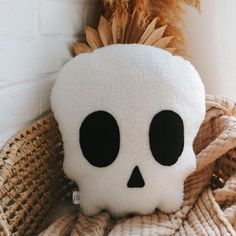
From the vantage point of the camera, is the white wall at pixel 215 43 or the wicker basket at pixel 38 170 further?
the white wall at pixel 215 43

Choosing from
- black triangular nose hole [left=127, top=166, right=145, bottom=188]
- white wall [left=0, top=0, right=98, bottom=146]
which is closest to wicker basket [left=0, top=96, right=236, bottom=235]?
white wall [left=0, top=0, right=98, bottom=146]

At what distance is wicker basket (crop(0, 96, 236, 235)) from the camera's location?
659 millimetres

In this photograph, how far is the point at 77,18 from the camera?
93 centimetres

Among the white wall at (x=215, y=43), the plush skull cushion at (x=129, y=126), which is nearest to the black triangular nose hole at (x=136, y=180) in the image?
the plush skull cushion at (x=129, y=126)

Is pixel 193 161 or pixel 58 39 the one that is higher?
pixel 58 39

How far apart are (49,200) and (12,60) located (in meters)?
0.28

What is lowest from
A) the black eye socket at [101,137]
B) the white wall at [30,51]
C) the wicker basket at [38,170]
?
the wicker basket at [38,170]

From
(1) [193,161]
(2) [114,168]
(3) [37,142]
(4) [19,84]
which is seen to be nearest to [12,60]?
(4) [19,84]

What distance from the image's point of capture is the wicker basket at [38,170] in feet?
2.16

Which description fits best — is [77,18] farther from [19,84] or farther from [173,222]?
[173,222]

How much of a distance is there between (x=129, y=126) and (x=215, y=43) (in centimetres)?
47

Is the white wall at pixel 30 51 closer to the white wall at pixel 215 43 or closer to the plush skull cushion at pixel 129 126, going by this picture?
the plush skull cushion at pixel 129 126

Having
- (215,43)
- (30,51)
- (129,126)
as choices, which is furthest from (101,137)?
(215,43)

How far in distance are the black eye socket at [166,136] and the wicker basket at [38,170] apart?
0.10 metres
